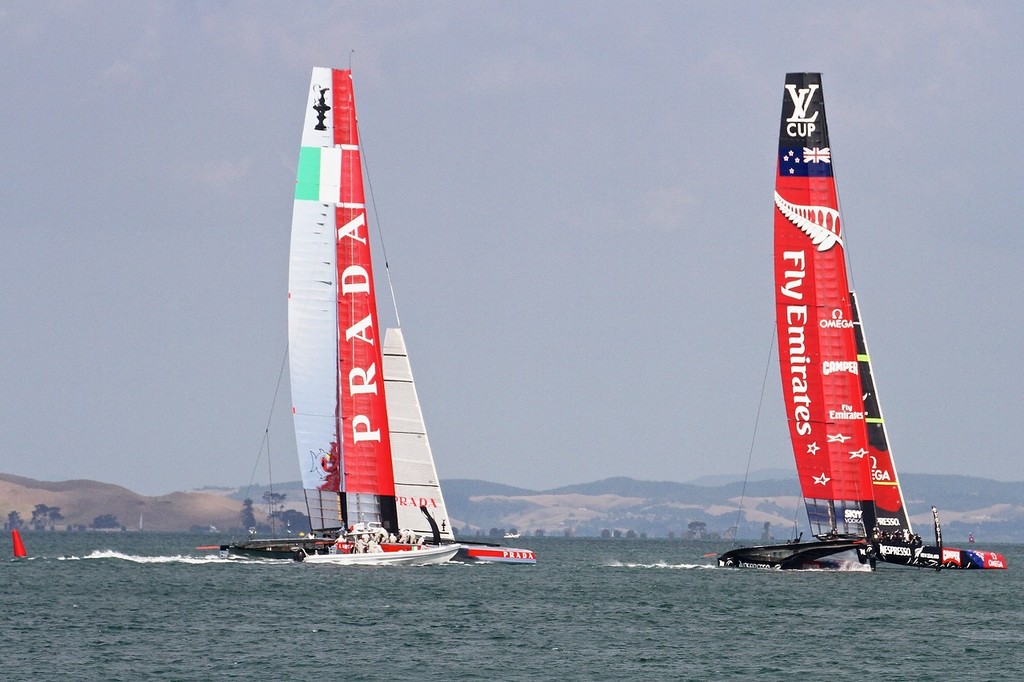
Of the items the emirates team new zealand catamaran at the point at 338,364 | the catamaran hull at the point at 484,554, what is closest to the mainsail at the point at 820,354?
the catamaran hull at the point at 484,554

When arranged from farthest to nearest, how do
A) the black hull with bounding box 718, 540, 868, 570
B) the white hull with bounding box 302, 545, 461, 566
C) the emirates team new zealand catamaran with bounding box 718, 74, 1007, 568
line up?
the emirates team new zealand catamaran with bounding box 718, 74, 1007, 568 → the black hull with bounding box 718, 540, 868, 570 → the white hull with bounding box 302, 545, 461, 566

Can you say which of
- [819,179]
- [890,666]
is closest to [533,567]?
[819,179]

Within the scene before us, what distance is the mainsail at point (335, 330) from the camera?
6800cm

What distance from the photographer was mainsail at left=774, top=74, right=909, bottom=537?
69.5 metres

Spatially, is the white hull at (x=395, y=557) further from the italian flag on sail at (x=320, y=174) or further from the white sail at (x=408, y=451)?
the italian flag on sail at (x=320, y=174)

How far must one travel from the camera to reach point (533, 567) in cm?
9031

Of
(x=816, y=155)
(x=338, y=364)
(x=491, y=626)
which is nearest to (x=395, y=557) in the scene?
(x=338, y=364)

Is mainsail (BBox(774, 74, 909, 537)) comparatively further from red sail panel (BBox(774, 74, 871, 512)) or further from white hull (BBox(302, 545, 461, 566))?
white hull (BBox(302, 545, 461, 566))

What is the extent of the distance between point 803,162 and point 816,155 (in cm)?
66

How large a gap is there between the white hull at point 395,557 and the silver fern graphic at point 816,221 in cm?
1954

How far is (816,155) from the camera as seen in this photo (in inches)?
2781

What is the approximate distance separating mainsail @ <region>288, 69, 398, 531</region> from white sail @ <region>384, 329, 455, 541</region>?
46.4 inches

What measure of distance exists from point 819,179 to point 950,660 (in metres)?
31.0

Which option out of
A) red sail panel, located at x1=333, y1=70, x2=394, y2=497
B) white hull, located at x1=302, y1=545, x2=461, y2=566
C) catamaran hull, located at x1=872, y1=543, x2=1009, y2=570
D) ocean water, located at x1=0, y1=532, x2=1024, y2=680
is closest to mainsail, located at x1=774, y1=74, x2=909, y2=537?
catamaran hull, located at x1=872, y1=543, x2=1009, y2=570
